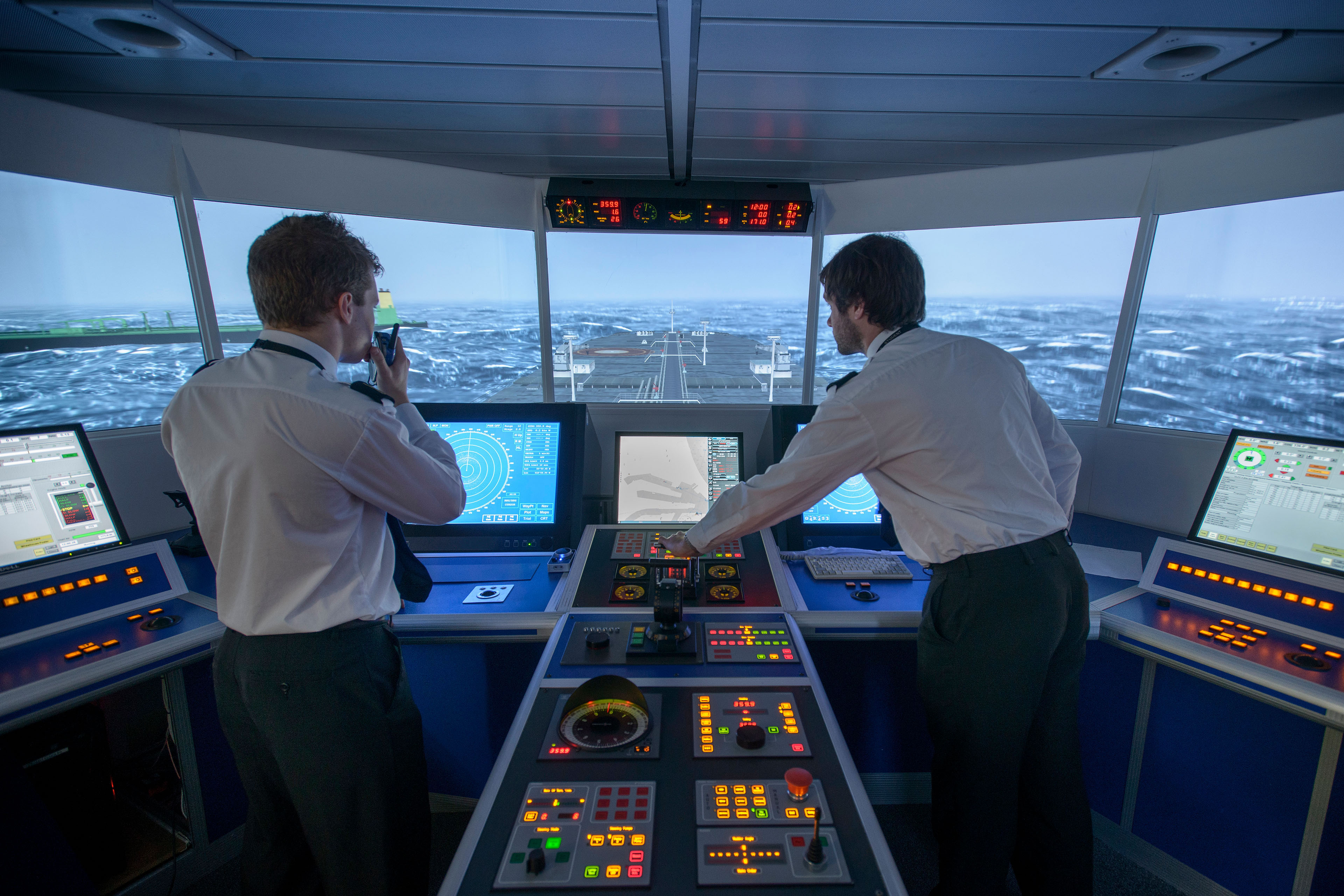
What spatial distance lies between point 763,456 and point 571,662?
4.13 ft

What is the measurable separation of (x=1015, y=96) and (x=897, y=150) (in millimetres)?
543

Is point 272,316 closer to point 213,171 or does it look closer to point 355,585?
point 355,585

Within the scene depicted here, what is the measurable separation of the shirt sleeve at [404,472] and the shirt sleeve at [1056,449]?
1.42 metres

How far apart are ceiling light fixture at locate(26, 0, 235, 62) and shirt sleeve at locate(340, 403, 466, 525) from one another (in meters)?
0.97

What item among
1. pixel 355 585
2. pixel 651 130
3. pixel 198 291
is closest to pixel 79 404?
pixel 198 291

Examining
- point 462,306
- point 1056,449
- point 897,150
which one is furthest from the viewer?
point 462,306

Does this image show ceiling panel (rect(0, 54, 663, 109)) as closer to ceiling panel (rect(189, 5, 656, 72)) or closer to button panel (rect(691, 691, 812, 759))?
ceiling panel (rect(189, 5, 656, 72))

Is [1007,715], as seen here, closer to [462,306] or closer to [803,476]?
[803,476]

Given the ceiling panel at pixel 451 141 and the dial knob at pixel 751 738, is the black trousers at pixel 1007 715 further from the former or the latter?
the ceiling panel at pixel 451 141

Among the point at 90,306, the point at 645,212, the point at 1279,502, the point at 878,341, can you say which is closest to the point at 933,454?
the point at 878,341

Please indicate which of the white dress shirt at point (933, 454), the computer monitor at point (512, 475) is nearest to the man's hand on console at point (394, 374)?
the computer monitor at point (512, 475)

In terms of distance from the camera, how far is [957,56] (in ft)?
4.52

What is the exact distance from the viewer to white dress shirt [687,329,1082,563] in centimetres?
126

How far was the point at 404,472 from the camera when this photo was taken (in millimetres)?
1113
